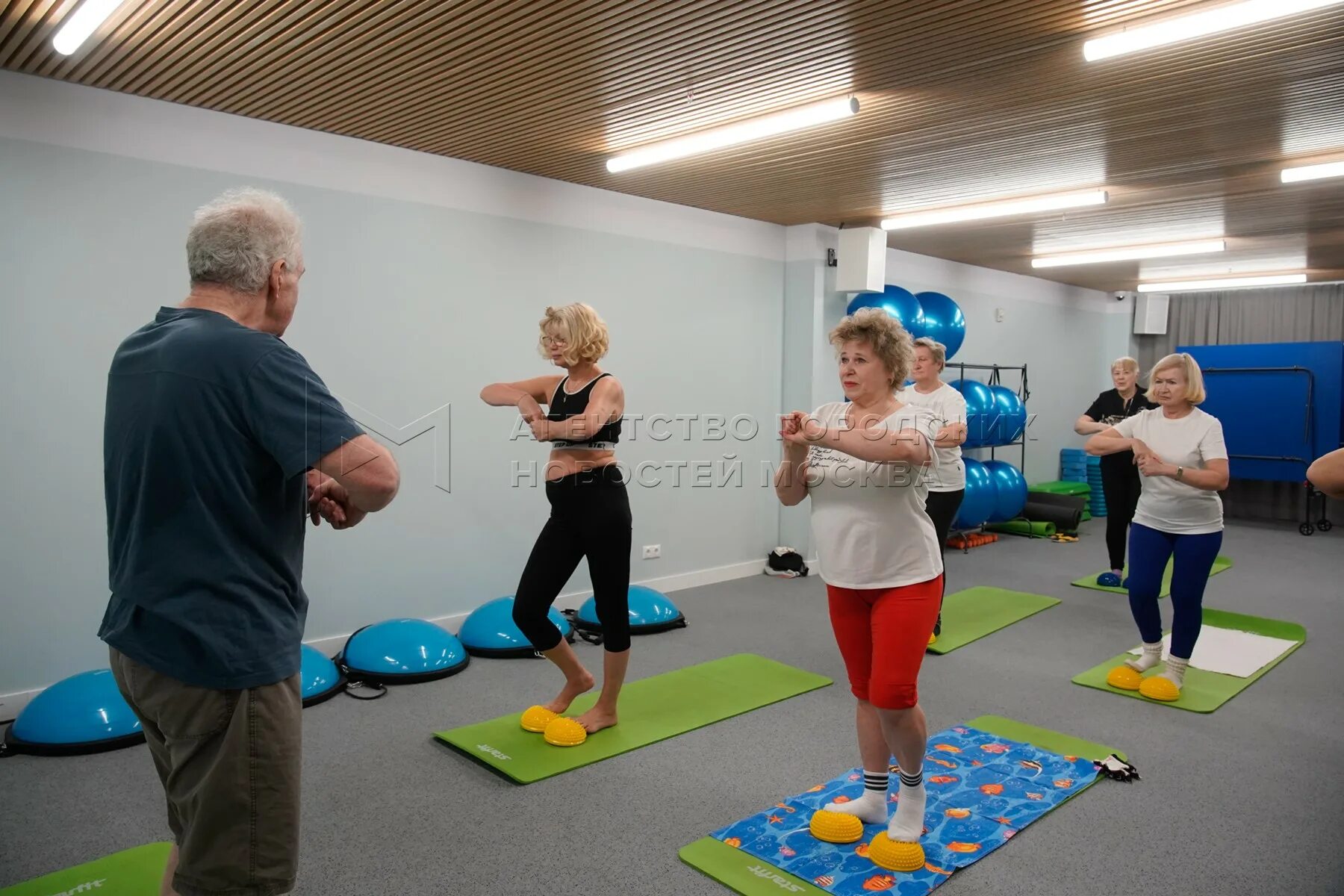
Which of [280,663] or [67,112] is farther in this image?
[67,112]

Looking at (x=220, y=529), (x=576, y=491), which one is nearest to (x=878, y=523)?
(x=576, y=491)

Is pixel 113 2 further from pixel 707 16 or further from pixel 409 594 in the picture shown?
pixel 409 594

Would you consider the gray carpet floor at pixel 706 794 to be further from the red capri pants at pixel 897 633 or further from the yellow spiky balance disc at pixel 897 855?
the red capri pants at pixel 897 633

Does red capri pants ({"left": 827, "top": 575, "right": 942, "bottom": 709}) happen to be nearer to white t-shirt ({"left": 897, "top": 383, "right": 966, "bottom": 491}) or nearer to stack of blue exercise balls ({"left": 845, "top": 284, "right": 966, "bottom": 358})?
white t-shirt ({"left": 897, "top": 383, "right": 966, "bottom": 491})

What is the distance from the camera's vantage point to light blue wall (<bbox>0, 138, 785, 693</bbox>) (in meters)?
3.64

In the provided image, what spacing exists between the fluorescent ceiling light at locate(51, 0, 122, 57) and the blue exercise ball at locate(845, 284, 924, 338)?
4794 mm

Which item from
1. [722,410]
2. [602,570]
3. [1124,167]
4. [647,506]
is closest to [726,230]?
[722,410]

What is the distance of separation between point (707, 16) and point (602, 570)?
1985 millimetres

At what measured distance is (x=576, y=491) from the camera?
10.6ft

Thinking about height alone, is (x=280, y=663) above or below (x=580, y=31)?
below

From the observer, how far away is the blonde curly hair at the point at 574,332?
323 centimetres

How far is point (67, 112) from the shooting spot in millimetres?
3646

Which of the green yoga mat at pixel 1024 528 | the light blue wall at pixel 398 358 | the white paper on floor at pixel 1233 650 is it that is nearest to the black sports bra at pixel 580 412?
the light blue wall at pixel 398 358

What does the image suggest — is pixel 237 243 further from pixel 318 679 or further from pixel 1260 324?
pixel 1260 324
